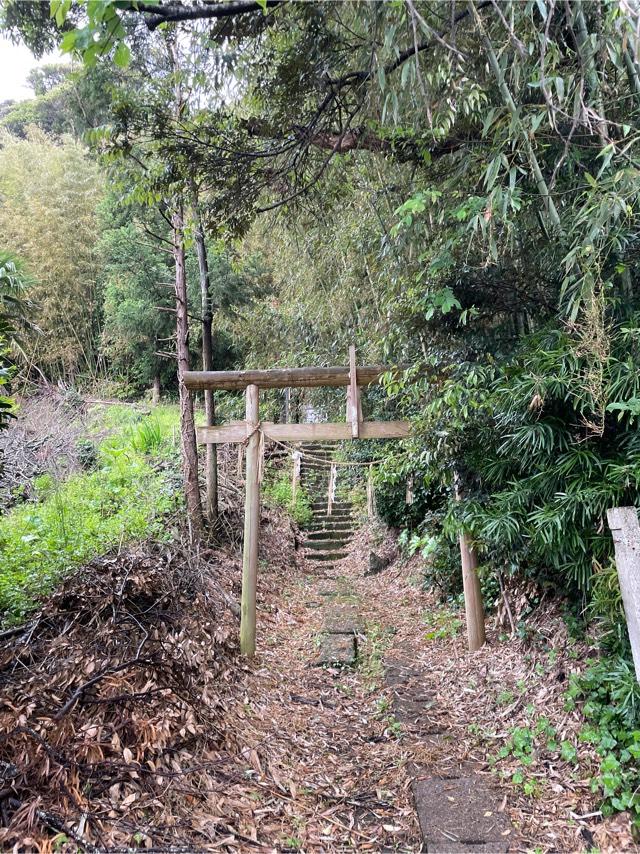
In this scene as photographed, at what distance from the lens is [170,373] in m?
13.5

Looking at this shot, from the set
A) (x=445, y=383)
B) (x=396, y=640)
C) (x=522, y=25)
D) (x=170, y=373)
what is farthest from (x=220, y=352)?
(x=522, y=25)

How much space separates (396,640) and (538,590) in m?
1.77

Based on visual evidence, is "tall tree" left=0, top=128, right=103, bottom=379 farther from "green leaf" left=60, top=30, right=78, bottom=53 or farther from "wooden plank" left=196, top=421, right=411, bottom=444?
"green leaf" left=60, top=30, right=78, bottom=53

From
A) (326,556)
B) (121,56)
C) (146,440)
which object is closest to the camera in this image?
(121,56)

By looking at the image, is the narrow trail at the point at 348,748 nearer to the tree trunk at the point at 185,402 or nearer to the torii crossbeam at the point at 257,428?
the torii crossbeam at the point at 257,428

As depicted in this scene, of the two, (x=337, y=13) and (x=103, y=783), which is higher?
(x=337, y=13)

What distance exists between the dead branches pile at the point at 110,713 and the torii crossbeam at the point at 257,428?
2.07ft

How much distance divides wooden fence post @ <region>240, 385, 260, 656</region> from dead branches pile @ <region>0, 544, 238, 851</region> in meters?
0.54

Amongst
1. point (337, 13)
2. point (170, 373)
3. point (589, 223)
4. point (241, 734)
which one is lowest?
point (241, 734)

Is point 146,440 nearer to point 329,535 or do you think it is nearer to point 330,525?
point 329,535

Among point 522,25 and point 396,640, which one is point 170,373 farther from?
point 522,25

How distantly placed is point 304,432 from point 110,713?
2580mm

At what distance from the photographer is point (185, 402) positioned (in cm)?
527

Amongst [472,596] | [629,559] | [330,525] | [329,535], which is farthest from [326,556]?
[629,559]
